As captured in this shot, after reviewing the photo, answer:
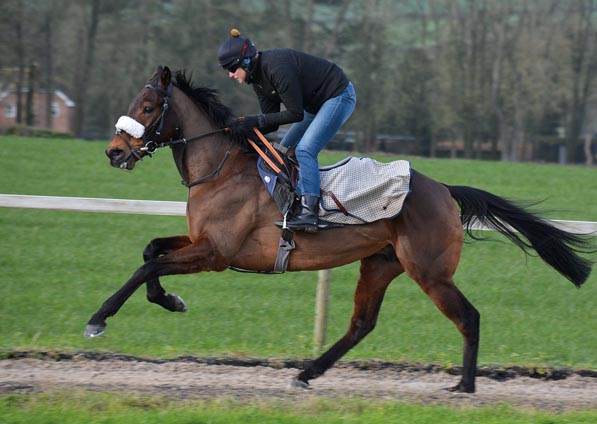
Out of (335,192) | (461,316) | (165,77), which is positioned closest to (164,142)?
(165,77)

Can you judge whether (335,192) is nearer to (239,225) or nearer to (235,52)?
(239,225)

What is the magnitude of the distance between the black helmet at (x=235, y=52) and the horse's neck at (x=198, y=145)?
44cm

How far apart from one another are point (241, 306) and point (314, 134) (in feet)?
9.89

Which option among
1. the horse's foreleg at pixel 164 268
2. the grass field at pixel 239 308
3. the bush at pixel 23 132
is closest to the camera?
the horse's foreleg at pixel 164 268

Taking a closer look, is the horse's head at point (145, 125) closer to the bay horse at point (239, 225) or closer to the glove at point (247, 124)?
the bay horse at point (239, 225)

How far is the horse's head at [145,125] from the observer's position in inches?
197

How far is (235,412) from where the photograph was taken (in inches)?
173

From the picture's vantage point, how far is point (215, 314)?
7.56 metres

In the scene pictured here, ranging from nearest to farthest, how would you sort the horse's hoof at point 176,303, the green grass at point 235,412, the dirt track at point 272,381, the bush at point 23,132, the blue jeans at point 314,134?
the green grass at point 235,412
the dirt track at point 272,381
the blue jeans at point 314,134
the horse's hoof at point 176,303
the bush at point 23,132

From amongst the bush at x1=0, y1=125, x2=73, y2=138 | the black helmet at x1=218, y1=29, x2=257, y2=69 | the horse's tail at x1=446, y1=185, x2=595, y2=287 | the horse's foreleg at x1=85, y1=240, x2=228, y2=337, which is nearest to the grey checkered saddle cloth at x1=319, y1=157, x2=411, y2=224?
the horse's tail at x1=446, y1=185, x2=595, y2=287

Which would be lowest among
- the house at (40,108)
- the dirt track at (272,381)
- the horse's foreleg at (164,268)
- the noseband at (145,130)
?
the house at (40,108)

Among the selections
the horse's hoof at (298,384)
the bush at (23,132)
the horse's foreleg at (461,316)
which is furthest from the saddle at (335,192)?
the bush at (23,132)

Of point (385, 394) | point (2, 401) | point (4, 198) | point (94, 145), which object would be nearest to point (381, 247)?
point (385, 394)

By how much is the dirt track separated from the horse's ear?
1.93m
